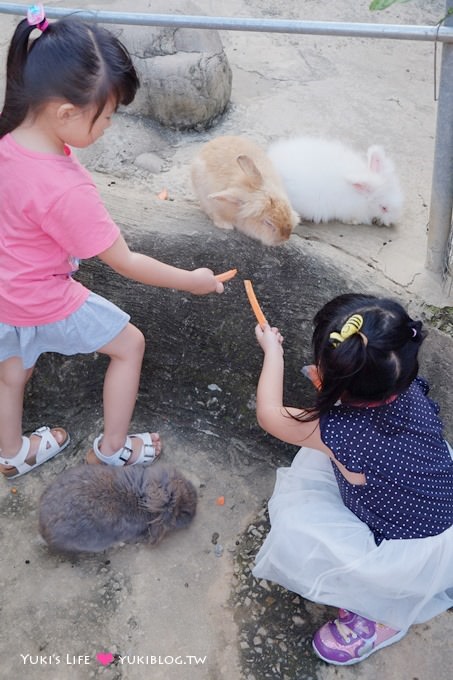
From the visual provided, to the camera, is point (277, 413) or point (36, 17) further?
point (277, 413)

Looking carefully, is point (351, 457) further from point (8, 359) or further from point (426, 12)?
point (426, 12)

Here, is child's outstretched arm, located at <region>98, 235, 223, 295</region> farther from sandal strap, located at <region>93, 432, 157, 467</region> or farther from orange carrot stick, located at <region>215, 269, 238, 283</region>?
sandal strap, located at <region>93, 432, 157, 467</region>

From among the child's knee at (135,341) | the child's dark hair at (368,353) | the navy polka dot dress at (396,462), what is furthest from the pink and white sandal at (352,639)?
the child's knee at (135,341)

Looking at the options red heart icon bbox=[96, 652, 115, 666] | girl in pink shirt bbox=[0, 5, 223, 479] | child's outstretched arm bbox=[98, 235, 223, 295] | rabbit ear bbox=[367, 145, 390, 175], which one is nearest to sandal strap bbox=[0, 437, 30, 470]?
girl in pink shirt bbox=[0, 5, 223, 479]

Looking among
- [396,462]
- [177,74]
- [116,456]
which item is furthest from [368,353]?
[177,74]

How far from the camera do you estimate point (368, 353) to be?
1728 mm

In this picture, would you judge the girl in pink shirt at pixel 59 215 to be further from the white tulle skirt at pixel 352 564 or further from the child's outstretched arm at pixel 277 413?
the white tulle skirt at pixel 352 564

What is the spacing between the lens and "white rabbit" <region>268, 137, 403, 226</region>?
311 cm

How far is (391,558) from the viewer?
6.56 feet

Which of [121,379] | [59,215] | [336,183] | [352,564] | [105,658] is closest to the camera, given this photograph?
[59,215]

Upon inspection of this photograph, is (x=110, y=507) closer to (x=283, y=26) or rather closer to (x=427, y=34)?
(x=283, y=26)

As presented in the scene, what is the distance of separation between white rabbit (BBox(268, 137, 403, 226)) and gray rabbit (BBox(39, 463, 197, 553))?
147 centimetres

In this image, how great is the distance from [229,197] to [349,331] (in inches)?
47.6

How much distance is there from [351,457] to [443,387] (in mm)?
666
